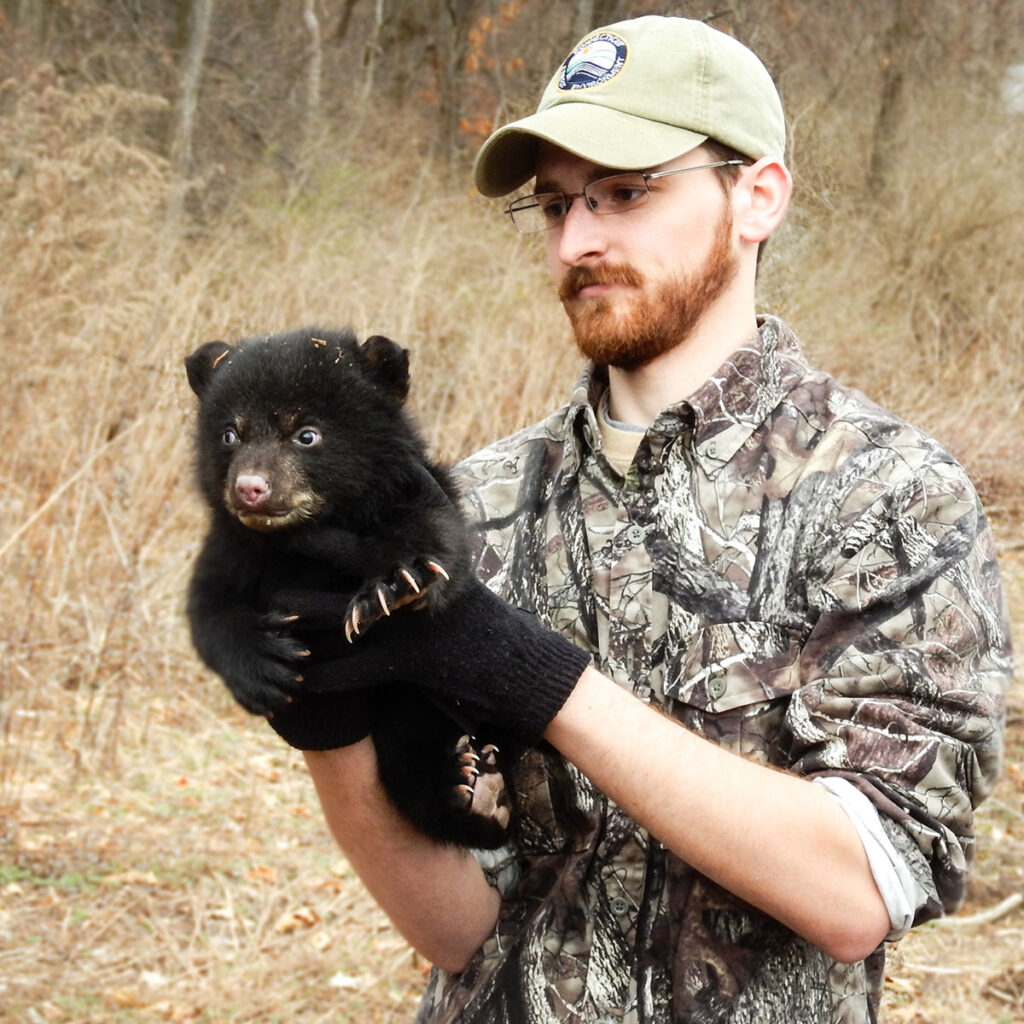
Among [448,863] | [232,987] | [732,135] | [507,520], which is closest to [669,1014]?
[448,863]

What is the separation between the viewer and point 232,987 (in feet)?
15.8

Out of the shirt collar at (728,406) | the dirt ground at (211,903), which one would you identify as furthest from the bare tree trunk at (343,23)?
the shirt collar at (728,406)

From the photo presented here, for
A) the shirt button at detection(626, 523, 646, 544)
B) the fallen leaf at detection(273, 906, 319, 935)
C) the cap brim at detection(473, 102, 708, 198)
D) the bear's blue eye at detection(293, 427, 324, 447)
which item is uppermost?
→ the cap brim at detection(473, 102, 708, 198)

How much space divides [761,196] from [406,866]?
5.38 feet

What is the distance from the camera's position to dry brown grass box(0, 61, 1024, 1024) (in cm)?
487

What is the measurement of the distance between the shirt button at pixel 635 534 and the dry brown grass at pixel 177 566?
85.4 inches

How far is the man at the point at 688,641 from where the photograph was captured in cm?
207

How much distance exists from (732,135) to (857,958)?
5.44ft

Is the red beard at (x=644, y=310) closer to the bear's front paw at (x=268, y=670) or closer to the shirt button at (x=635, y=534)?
the shirt button at (x=635, y=534)

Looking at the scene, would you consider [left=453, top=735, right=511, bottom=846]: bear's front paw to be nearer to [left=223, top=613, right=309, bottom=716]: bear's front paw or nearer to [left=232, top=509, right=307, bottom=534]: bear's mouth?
[left=223, top=613, right=309, bottom=716]: bear's front paw

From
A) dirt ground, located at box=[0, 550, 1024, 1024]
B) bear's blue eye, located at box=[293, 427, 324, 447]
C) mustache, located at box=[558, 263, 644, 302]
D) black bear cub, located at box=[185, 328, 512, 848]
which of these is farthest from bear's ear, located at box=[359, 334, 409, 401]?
dirt ground, located at box=[0, 550, 1024, 1024]

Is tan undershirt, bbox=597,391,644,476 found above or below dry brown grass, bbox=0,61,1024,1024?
above

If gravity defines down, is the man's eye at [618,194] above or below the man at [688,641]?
above

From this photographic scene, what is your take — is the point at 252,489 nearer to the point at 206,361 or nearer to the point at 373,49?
the point at 206,361
